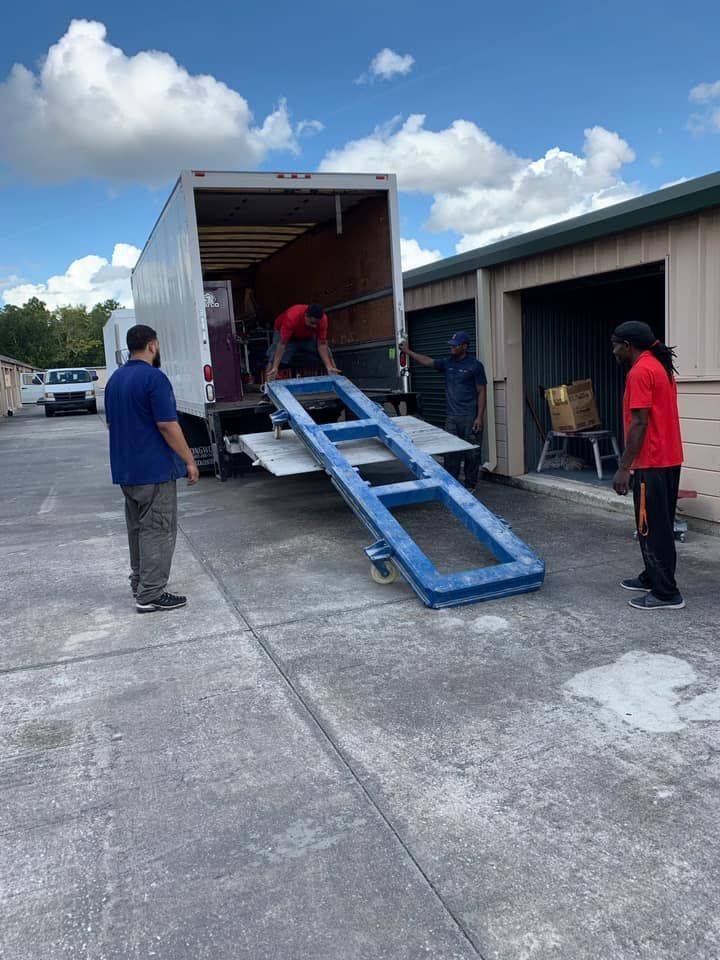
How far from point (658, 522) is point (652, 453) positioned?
1.41ft

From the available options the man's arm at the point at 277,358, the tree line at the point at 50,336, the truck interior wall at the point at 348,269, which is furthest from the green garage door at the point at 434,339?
the tree line at the point at 50,336

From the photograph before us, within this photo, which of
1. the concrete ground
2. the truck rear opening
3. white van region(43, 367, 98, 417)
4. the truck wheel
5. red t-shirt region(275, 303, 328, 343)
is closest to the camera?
the concrete ground

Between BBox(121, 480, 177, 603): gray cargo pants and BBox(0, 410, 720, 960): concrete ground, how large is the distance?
0.24m

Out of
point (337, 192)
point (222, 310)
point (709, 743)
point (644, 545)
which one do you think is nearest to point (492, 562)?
point (644, 545)

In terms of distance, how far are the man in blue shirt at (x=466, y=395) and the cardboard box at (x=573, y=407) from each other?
893 millimetres

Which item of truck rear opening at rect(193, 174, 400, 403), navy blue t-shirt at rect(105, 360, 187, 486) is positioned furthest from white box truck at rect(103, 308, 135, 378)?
navy blue t-shirt at rect(105, 360, 187, 486)

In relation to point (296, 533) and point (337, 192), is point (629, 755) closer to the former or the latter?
point (296, 533)

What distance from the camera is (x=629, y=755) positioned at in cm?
312

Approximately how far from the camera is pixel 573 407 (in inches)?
348

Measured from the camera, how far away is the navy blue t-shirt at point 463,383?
8461 millimetres

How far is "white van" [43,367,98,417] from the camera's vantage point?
29.8m

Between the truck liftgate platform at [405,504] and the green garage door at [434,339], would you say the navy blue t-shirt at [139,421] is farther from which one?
the green garage door at [434,339]

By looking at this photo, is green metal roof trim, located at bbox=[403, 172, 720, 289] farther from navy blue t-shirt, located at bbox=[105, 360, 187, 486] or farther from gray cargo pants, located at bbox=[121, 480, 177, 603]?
gray cargo pants, located at bbox=[121, 480, 177, 603]

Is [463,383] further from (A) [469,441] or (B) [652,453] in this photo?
(B) [652,453]
